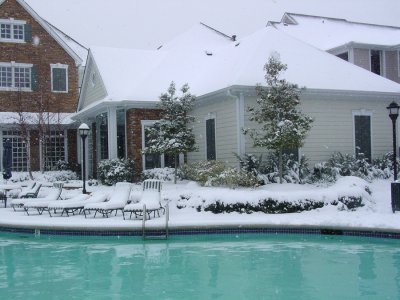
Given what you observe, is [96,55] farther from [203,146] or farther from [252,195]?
[252,195]

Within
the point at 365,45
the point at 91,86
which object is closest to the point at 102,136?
the point at 91,86

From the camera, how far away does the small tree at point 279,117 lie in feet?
48.2

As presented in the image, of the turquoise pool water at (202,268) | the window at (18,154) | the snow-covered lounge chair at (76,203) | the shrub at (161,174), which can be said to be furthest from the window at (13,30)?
the turquoise pool water at (202,268)

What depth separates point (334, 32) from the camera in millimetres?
30188

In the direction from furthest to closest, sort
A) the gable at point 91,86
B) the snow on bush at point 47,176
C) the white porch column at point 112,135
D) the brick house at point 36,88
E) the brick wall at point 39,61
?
the brick wall at point 39,61 → the brick house at point 36,88 → the snow on bush at point 47,176 → the gable at point 91,86 → the white porch column at point 112,135

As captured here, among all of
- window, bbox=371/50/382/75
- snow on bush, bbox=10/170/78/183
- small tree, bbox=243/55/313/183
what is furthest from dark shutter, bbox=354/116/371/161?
snow on bush, bbox=10/170/78/183

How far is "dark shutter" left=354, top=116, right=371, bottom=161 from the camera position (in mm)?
18312

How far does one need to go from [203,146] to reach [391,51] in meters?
12.7

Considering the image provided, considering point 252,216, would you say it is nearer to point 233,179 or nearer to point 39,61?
point 233,179

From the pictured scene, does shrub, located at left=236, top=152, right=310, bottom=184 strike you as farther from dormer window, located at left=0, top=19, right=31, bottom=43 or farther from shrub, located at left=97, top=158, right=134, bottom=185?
dormer window, located at left=0, top=19, right=31, bottom=43

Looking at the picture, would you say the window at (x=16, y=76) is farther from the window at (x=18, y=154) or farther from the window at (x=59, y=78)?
the window at (x=18, y=154)

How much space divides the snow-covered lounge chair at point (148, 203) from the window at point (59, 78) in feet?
52.6

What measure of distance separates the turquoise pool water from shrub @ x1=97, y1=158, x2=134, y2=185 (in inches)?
273

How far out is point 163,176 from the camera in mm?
18484
